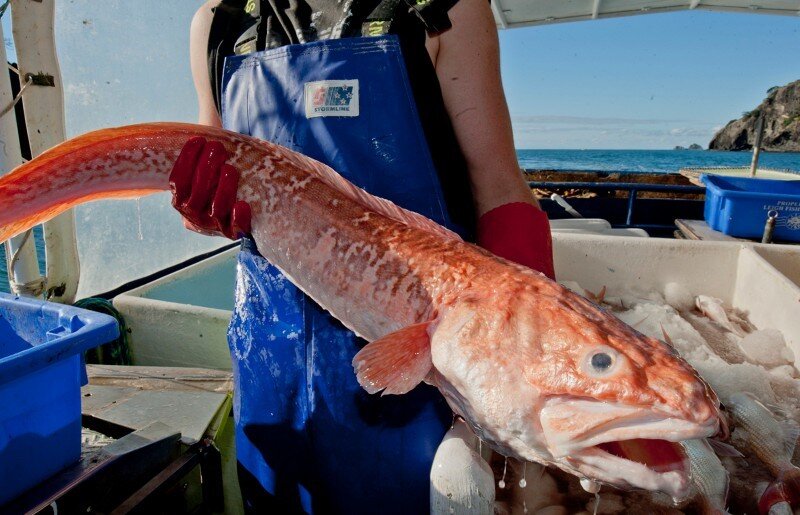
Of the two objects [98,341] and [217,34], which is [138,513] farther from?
[217,34]

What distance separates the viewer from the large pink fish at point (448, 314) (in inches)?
35.4

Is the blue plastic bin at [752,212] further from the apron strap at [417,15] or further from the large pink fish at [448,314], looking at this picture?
the large pink fish at [448,314]

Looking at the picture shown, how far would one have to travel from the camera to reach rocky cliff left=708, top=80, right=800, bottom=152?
2778 inches

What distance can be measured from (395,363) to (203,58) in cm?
152

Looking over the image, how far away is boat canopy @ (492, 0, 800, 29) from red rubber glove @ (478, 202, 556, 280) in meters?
6.18

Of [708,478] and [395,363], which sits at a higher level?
[395,363]

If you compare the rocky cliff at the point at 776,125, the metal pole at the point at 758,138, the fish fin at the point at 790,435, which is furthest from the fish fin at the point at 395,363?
the rocky cliff at the point at 776,125

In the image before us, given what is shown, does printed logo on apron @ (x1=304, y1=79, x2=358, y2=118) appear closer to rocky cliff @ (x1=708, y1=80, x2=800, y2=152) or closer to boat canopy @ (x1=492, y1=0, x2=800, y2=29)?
boat canopy @ (x1=492, y1=0, x2=800, y2=29)

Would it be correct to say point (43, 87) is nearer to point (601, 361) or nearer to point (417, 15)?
point (417, 15)

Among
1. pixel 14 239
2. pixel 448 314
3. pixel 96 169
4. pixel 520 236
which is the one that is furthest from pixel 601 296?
pixel 14 239

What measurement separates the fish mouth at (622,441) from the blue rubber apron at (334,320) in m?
0.66

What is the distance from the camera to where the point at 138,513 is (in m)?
1.75

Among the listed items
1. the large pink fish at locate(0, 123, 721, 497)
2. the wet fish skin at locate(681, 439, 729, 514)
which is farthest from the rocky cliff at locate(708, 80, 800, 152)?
the large pink fish at locate(0, 123, 721, 497)

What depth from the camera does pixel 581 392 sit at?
0.94 m
